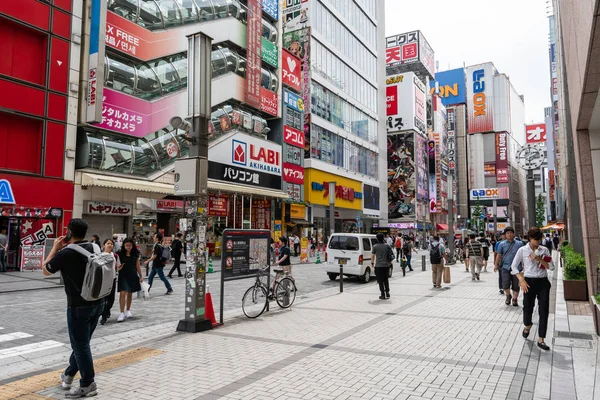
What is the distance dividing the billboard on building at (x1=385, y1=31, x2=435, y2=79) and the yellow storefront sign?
141ft

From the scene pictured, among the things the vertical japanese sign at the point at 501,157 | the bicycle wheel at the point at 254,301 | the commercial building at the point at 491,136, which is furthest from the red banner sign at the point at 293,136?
the vertical japanese sign at the point at 501,157

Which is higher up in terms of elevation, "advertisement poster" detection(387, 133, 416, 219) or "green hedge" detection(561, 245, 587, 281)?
"advertisement poster" detection(387, 133, 416, 219)

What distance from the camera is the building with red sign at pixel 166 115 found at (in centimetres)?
2202

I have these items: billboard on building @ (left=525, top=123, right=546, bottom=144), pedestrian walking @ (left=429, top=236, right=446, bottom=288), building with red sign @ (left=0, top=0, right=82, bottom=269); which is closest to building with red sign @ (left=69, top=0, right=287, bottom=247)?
building with red sign @ (left=0, top=0, right=82, bottom=269)

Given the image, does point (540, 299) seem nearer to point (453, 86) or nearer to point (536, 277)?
point (536, 277)

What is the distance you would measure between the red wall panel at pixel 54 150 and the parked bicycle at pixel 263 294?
1465 centimetres

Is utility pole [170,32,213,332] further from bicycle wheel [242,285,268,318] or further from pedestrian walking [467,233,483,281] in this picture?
pedestrian walking [467,233,483,281]

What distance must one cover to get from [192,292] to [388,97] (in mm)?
68697

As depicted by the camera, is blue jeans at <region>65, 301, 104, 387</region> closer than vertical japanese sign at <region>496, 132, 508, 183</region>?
Yes

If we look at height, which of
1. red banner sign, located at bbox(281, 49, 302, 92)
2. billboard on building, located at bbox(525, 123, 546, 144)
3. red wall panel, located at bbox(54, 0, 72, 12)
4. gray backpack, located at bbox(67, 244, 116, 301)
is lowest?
gray backpack, located at bbox(67, 244, 116, 301)

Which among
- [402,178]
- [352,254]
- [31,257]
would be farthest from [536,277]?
[402,178]

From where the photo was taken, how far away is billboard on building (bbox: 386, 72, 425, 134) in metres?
69.6

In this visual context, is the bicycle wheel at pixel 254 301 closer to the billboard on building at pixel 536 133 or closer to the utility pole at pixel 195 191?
the utility pole at pixel 195 191

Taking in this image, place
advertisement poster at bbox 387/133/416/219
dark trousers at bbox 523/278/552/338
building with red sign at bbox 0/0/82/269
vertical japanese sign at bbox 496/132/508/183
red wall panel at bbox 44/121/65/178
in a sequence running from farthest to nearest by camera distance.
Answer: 1. vertical japanese sign at bbox 496/132/508/183
2. advertisement poster at bbox 387/133/416/219
3. red wall panel at bbox 44/121/65/178
4. building with red sign at bbox 0/0/82/269
5. dark trousers at bbox 523/278/552/338
